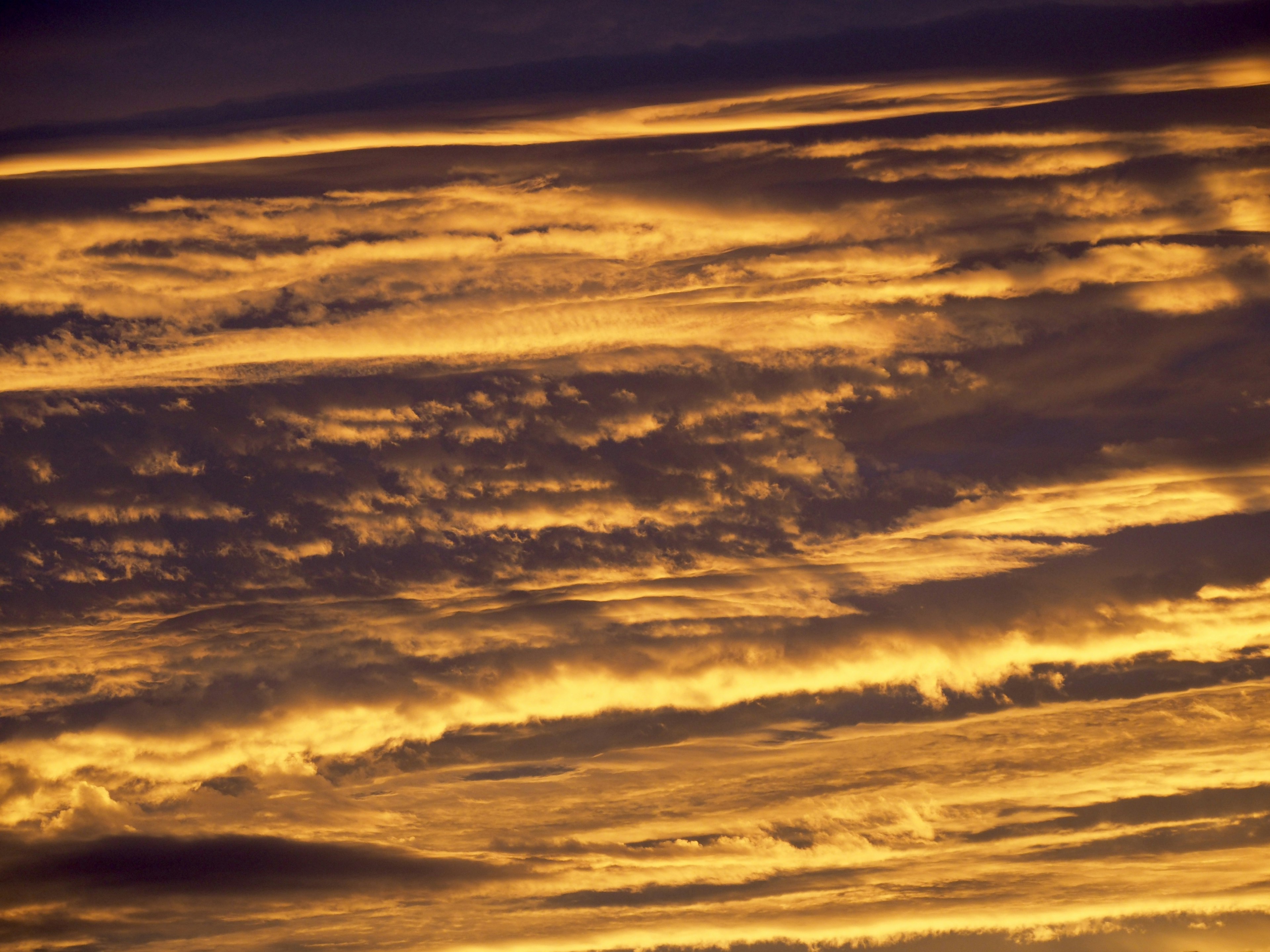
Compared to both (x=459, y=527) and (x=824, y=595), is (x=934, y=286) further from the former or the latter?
(x=459, y=527)

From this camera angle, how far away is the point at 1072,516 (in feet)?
35.9

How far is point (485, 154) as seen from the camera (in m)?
10.9

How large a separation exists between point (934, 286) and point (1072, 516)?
288cm

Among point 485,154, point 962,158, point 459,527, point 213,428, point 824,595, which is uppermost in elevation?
point 485,154

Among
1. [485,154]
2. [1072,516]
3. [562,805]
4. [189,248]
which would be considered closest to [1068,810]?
[1072,516]

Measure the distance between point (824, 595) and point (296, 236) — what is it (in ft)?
22.5

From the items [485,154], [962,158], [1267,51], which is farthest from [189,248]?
[1267,51]

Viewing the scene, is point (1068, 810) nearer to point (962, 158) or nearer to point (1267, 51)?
point (962, 158)

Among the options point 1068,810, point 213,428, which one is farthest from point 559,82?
point 1068,810

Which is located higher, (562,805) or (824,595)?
(824,595)

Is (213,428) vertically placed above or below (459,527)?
above

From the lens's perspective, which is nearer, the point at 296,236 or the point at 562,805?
the point at 296,236

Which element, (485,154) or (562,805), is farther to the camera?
(562,805)

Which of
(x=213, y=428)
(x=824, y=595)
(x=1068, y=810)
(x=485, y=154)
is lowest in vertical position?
(x=1068, y=810)
